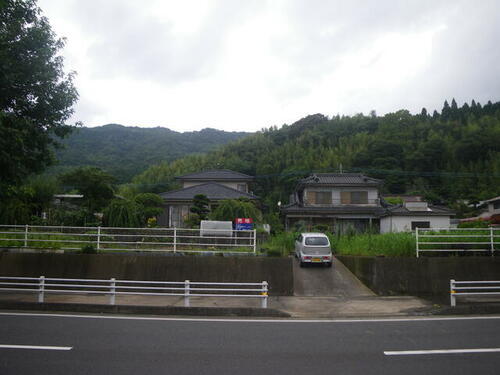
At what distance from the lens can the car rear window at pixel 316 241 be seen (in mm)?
14742

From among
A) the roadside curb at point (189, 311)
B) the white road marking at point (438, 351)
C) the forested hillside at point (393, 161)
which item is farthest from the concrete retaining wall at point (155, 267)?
the forested hillside at point (393, 161)

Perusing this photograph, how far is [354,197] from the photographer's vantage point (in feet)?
98.9

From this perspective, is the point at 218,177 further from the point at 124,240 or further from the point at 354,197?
the point at 124,240

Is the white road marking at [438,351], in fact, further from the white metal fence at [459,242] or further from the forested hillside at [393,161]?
the forested hillside at [393,161]

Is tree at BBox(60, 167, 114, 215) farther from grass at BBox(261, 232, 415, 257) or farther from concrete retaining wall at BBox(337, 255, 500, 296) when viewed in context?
concrete retaining wall at BBox(337, 255, 500, 296)

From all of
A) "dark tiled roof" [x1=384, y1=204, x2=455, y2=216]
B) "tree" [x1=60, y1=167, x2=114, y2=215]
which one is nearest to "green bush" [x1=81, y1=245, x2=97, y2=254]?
"tree" [x1=60, y1=167, x2=114, y2=215]

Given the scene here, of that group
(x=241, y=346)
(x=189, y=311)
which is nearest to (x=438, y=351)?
(x=241, y=346)

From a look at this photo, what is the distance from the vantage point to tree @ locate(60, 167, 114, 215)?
24625mm

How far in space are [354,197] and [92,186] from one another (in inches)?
838

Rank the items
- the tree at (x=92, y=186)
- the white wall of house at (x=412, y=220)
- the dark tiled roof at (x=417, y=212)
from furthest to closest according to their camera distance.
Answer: the white wall of house at (x=412, y=220) < the dark tiled roof at (x=417, y=212) < the tree at (x=92, y=186)

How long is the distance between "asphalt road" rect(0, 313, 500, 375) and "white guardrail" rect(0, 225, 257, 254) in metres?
3.80

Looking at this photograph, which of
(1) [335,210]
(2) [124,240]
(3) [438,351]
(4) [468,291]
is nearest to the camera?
(3) [438,351]

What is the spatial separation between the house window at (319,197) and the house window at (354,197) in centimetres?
111

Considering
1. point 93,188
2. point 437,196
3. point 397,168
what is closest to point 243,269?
point 93,188
